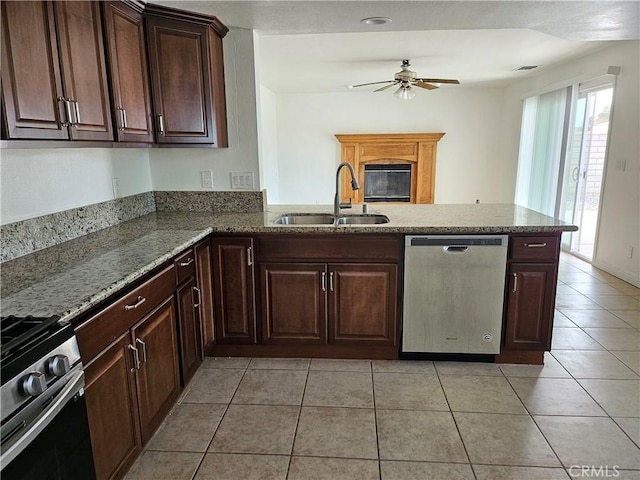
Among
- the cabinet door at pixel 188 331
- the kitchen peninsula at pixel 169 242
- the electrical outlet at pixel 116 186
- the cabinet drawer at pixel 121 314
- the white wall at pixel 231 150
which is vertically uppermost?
the white wall at pixel 231 150

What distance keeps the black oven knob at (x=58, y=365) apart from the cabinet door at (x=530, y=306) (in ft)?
7.26

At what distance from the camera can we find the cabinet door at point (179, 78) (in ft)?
8.33

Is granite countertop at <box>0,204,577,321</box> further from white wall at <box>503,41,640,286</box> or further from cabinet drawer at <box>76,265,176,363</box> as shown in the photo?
white wall at <box>503,41,640,286</box>

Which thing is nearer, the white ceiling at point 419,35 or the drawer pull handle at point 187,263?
the drawer pull handle at point 187,263

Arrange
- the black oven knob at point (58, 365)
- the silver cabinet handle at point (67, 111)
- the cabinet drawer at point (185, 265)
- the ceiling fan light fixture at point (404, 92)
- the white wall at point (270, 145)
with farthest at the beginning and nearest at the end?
the white wall at point (270, 145), the ceiling fan light fixture at point (404, 92), the cabinet drawer at point (185, 265), the silver cabinet handle at point (67, 111), the black oven knob at point (58, 365)

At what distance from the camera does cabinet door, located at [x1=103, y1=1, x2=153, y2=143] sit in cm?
216

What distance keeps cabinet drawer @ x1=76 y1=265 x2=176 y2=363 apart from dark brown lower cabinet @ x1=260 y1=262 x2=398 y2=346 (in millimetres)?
757

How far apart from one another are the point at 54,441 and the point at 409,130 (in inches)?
281

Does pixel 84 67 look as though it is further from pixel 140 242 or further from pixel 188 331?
pixel 188 331

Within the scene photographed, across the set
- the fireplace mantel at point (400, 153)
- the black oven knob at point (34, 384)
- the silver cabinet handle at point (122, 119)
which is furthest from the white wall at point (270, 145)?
the black oven knob at point (34, 384)

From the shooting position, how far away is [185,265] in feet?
7.22

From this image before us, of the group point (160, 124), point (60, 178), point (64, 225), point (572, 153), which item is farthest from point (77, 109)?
point (572, 153)

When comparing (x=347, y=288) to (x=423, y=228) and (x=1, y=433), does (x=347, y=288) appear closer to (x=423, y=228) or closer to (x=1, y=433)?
(x=423, y=228)

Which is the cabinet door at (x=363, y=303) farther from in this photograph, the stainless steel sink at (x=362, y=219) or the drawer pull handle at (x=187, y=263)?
the drawer pull handle at (x=187, y=263)
